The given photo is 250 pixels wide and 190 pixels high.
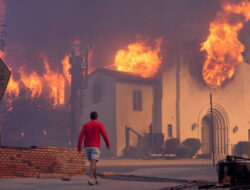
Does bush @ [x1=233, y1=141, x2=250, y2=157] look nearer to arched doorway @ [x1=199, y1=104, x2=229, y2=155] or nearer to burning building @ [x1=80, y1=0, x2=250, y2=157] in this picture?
burning building @ [x1=80, y1=0, x2=250, y2=157]

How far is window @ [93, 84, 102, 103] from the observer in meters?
45.8

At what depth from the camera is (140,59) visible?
49.0 m

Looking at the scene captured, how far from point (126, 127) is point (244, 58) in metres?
15.5

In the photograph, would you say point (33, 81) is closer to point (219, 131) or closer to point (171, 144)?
point (219, 131)

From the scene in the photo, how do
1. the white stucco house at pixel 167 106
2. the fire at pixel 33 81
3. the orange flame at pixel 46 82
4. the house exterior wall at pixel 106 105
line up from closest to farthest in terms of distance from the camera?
the house exterior wall at pixel 106 105 → the white stucco house at pixel 167 106 → the orange flame at pixel 46 82 → the fire at pixel 33 81

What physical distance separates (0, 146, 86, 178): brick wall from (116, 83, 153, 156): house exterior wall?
94.9 ft

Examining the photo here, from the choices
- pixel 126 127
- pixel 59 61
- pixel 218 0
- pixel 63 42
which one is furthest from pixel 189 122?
pixel 63 42

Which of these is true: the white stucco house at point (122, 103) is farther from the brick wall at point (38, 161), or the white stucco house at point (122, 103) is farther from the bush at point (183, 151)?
the brick wall at point (38, 161)

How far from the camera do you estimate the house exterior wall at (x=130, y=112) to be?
4316 cm

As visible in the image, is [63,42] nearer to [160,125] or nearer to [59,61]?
[59,61]

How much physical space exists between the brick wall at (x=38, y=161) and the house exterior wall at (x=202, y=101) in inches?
1189

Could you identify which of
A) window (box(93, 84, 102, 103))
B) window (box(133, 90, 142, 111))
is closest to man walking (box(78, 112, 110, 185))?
window (box(133, 90, 142, 111))

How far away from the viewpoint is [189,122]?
44500 mm

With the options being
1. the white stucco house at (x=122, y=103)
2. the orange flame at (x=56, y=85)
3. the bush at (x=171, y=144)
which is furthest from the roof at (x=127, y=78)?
the orange flame at (x=56, y=85)
